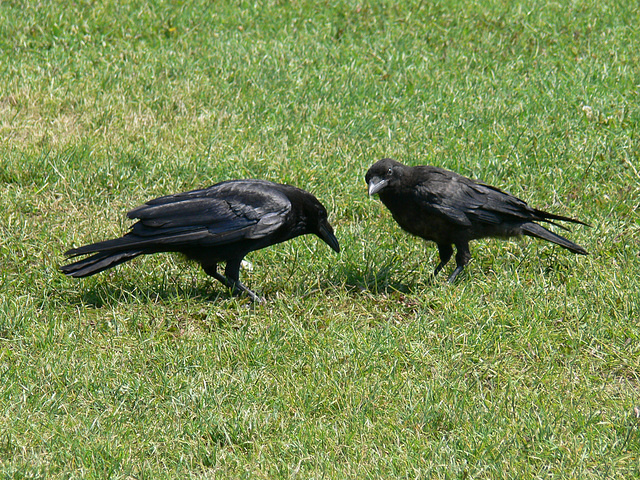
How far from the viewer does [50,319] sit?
16.3 feet

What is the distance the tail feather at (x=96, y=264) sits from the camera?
5.19m

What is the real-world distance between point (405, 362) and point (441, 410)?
2.01ft

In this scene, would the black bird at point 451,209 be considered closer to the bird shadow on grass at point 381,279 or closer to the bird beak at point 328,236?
the bird shadow on grass at point 381,279

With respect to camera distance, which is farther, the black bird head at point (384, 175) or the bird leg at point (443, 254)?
the bird leg at point (443, 254)

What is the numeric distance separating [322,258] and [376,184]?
706mm

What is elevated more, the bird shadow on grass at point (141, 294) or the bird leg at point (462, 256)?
the bird leg at point (462, 256)

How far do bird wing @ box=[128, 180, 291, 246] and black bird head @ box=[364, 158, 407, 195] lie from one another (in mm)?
627

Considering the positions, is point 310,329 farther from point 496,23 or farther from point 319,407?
point 496,23

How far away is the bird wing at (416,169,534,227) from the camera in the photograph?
18.9 feet

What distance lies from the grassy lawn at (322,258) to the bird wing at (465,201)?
0.39 m

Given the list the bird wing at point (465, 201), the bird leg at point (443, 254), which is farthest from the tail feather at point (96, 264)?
the bird leg at point (443, 254)

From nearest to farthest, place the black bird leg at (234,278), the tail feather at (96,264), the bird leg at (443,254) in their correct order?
the tail feather at (96,264), the black bird leg at (234,278), the bird leg at (443,254)

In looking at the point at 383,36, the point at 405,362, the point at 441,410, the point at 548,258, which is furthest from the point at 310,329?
the point at 383,36

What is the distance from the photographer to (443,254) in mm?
6074
